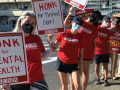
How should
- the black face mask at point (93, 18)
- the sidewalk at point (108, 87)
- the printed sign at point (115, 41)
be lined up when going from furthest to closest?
the printed sign at point (115, 41)
the sidewalk at point (108, 87)
the black face mask at point (93, 18)

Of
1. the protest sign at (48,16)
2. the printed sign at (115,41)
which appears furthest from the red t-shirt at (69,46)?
the printed sign at (115,41)

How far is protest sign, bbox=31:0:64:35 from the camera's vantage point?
2854 mm

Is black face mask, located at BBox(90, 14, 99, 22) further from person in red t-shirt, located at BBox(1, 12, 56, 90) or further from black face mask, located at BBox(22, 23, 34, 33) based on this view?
black face mask, located at BBox(22, 23, 34, 33)

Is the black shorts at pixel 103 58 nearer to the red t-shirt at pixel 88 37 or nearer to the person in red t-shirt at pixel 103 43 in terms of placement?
the person in red t-shirt at pixel 103 43

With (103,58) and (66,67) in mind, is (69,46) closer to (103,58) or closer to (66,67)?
(66,67)

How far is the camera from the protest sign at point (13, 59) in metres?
2.25

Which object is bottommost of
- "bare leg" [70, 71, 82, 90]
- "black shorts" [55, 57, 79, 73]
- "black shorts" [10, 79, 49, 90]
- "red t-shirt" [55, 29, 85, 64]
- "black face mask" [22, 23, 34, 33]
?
"bare leg" [70, 71, 82, 90]

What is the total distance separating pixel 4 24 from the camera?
46312 millimetres

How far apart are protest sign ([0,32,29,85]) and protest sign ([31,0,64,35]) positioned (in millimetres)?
604

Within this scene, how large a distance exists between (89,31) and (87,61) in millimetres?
689

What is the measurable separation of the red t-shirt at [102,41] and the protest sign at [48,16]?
2297 mm

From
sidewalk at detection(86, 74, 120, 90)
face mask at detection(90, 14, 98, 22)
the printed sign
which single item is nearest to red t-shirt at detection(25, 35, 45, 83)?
face mask at detection(90, 14, 98, 22)

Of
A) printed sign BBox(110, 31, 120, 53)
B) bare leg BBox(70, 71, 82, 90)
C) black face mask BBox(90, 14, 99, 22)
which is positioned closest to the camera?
bare leg BBox(70, 71, 82, 90)

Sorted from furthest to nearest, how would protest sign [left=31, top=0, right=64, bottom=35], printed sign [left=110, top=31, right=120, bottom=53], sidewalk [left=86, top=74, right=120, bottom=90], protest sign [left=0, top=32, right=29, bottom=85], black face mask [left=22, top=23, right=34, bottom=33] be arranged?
printed sign [left=110, top=31, right=120, bottom=53], sidewalk [left=86, top=74, right=120, bottom=90], protest sign [left=31, top=0, right=64, bottom=35], black face mask [left=22, top=23, right=34, bottom=33], protest sign [left=0, top=32, right=29, bottom=85]
